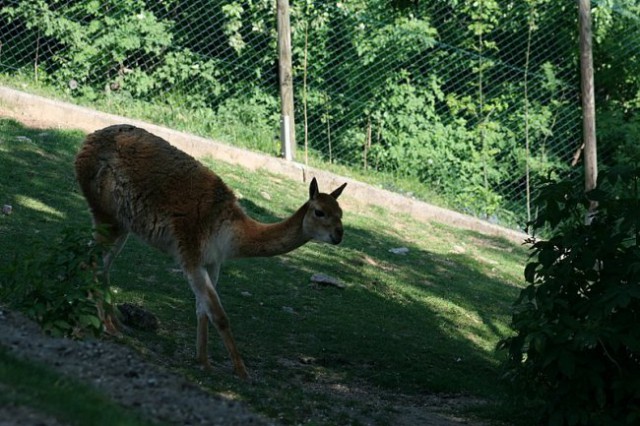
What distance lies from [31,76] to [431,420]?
8.19 m

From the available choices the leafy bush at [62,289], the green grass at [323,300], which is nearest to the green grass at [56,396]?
the leafy bush at [62,289]

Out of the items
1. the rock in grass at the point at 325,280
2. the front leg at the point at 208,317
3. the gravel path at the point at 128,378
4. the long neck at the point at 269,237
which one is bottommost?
the gravel path at the point at 128,378

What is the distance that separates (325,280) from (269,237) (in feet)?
8.65

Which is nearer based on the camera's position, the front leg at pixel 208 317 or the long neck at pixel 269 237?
the front leg at pixel 208 317

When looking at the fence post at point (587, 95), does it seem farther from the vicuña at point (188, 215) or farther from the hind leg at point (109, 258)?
the hind leg at point (109, 258)

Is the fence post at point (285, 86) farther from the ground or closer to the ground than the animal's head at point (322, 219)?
farther from the ground

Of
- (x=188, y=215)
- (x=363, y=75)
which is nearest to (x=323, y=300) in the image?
(x=188, y=215)

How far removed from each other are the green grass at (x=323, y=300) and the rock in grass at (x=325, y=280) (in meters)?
0.09

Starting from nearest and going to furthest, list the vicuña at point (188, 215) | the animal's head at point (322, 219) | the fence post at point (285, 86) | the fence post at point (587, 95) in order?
1. the vicuña at point (188, 215)
2. the animal's head at point (322, 219)
3. the fence post at point (587, 95)
4. the fence post at point (285, 86)

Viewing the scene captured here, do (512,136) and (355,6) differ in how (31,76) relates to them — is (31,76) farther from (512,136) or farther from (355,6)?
(512,136)

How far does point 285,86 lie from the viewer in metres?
13.7

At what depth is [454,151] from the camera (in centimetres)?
1452

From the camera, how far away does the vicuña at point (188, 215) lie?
7293 millimetres

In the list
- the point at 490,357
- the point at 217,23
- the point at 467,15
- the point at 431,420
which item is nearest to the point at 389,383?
the point at 431,420
